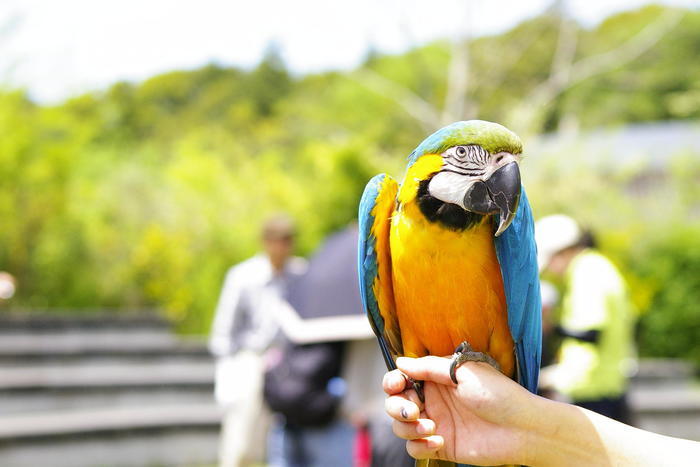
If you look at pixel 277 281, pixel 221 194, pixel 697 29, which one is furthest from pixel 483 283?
pixel 697 29

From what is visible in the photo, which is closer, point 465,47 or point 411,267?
point 411,267

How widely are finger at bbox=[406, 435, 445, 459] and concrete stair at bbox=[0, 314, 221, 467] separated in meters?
4.65

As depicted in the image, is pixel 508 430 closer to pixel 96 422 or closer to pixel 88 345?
pixel 96 422

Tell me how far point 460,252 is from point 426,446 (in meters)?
0.44

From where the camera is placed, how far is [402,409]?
1.57m

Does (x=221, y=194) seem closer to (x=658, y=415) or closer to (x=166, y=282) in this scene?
A: (x=166, y=282)

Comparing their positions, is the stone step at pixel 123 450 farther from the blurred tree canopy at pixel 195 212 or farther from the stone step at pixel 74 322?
the blurred tree canopy at pixel 195 212

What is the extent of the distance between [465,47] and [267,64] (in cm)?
2518

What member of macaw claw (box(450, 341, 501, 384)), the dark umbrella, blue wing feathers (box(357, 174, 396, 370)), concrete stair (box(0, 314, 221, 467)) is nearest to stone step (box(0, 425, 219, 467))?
concrete stair (box(0, 314, 221, 467))

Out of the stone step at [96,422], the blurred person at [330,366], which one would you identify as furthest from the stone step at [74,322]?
the blurred person at [330,366]

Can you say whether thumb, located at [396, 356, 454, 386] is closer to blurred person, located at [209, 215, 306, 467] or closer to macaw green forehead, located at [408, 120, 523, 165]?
macaw green forehead, located at [408, 120, 523, 165]

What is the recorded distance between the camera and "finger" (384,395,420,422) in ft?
5.10

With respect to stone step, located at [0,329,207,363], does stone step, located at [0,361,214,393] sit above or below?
below

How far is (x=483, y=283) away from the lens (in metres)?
1.65
